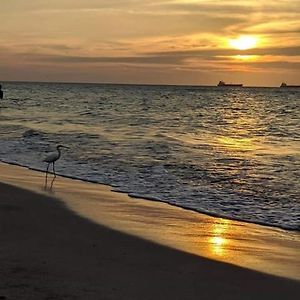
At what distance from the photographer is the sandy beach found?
501cm

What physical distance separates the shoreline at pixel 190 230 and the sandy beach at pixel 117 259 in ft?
0.06

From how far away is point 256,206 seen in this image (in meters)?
9.89

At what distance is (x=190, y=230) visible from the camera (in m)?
7.79

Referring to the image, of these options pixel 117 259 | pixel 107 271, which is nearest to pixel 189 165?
pixel 117 259

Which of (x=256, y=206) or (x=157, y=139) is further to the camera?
(x=157, y=139)

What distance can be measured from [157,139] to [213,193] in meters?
11.2

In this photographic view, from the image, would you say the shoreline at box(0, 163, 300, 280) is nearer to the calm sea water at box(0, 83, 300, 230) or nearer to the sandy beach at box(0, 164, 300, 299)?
the sandy beach at box(0, 164, 300, 299)

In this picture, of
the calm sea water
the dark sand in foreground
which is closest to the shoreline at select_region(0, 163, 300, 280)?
the dark sand in foreground

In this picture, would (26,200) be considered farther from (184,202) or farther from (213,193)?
(213,193)

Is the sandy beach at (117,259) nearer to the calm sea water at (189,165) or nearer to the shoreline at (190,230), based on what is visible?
the shoreline at (190,230)

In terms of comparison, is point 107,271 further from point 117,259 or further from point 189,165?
point 189,165

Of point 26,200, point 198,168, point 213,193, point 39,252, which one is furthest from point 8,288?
point 198,168

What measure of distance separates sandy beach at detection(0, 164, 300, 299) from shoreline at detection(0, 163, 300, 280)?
0.02 m

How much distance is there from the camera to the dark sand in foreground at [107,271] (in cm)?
493
